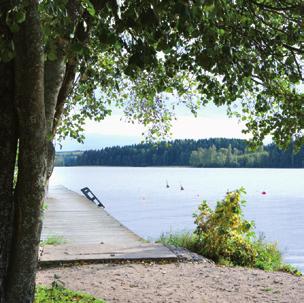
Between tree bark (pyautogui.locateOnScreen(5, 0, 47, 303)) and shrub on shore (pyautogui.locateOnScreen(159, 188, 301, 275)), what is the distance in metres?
6.17

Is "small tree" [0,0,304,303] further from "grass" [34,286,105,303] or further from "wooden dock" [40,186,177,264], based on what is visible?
"wooden dock" [40,186,177,264]

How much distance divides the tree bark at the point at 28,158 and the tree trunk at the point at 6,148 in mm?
62

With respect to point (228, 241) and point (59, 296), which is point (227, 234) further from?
point (59, 296)

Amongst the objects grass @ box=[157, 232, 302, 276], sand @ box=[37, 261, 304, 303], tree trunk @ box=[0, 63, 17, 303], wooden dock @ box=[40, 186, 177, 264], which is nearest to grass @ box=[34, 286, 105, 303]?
sand @ box=[37, 261, 304, 303]

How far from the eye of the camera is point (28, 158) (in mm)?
4457

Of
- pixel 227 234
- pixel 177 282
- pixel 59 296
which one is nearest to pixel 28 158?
pixel 59 296

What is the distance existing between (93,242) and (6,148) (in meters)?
7.66

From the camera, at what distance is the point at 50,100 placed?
5031 mm

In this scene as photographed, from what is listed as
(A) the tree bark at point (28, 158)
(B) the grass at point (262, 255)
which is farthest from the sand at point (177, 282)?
(A) the tree bark at point (28, 158)

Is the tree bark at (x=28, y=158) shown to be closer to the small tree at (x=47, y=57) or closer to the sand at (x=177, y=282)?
the small tree at (x=47, y=57)

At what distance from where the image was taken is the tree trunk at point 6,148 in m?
4.43

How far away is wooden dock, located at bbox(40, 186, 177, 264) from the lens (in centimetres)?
970

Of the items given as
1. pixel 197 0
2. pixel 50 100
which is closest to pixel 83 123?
pixel 50 100

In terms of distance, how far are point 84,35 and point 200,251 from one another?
22.3 ft
